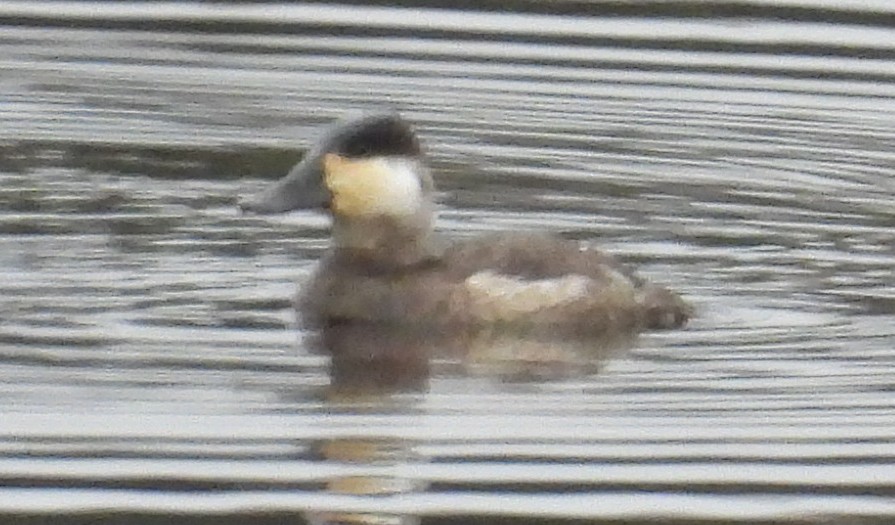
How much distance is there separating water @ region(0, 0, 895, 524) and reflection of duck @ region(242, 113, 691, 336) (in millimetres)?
202

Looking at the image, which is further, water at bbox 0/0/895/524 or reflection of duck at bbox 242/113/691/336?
reflection of duck at bbox 242/113/691/336

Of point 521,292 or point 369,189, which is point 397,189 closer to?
point 369,189

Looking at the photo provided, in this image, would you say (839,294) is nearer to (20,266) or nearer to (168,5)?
(20,266)

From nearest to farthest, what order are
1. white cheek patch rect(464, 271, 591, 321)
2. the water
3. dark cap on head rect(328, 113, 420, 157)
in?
1. the water
2. white cheek patch rect(464, 271, 591, 321)
3. dark cap on head rect(328, 113, 420, 157)

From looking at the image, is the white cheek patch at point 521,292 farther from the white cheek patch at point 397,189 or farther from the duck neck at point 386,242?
the white cheek patch at point 397,189

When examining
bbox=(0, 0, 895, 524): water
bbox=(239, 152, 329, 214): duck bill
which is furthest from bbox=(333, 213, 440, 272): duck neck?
bbox=(0, 0, 895, 524): water

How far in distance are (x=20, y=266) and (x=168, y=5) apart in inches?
200

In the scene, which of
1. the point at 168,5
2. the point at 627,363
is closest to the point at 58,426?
the point at 627,363

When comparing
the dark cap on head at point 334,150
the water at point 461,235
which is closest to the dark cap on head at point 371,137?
the dark cap on head at point 334,150

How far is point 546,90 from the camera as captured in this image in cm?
1586

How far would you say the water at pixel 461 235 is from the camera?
31.6ft

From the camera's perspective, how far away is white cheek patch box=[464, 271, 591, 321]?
1194 cm

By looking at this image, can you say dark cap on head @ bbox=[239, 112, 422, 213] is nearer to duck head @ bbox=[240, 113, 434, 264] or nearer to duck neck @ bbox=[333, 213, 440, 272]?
duck head @ bbox=[240, 113, 434, 264]

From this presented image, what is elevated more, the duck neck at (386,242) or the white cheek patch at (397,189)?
the white cheek patch at (397,189)
